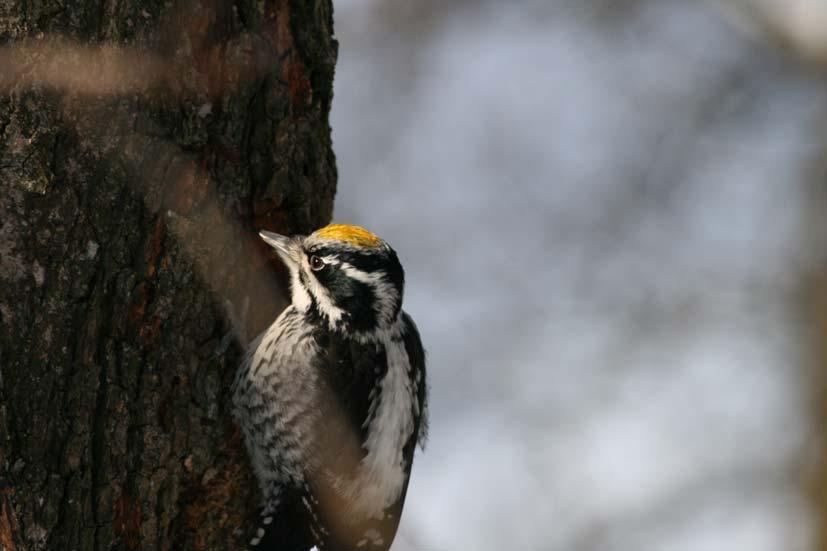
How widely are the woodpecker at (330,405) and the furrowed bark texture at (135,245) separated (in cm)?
13

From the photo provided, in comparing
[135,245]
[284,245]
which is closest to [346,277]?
[284,245]

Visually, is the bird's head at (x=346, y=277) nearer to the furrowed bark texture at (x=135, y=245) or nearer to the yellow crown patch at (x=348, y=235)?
the yellow crown patch at (x=348, y=235)

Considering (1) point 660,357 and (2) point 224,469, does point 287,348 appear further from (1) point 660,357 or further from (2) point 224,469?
(1) point 660,357

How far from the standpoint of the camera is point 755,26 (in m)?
4.66

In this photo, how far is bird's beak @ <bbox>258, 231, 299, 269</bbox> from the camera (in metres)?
3.47

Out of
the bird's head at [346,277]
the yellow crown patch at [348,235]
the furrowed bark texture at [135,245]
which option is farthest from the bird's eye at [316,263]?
the furrowed bark texture at [135,245]

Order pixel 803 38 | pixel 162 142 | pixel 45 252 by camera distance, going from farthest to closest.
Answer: pixel 803 38
pixel 162 142
pixel 45 252

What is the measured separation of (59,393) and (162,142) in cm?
84

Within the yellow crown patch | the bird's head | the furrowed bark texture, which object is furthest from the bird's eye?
the furrowed bark texture

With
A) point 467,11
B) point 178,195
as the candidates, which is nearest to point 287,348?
point 178,195

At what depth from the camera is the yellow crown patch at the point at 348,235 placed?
3611 millimetres

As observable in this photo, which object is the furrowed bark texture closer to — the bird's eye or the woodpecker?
the woodpecker

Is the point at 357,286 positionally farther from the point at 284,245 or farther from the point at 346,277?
the point at 284,245

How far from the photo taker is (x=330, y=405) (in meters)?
3.63
